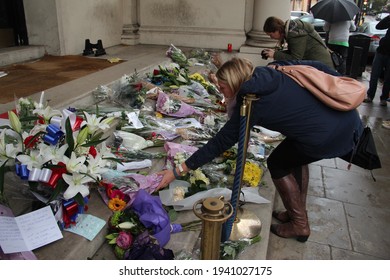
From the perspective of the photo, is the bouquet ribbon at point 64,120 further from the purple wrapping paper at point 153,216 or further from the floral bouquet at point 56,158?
the purple wrapping paper at point 153,216

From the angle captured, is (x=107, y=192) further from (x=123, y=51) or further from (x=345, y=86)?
(x=123, y=51)

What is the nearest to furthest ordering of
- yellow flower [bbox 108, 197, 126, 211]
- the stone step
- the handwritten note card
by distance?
the handwritten note card → yellow flower [bbox 108, 197, 126, 211] → the stone step

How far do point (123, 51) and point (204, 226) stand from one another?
6.51 m

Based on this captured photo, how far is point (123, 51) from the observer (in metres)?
7.54

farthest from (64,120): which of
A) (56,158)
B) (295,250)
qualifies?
(295,250)

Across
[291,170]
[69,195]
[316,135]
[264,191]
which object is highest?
[316,135]

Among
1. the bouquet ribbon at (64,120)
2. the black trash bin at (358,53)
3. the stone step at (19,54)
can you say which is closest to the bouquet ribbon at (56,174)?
the bouquet ribbon at (64,120)

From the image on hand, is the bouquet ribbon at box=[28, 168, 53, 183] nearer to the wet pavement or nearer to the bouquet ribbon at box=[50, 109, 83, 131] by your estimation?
the bouquet ribbon at box=[50, 109, 83, 131]

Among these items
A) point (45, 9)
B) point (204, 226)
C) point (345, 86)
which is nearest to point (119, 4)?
point (45, 9)

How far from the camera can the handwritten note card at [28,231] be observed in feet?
6.04

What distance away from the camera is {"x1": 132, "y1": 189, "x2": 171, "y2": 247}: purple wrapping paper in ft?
7.35

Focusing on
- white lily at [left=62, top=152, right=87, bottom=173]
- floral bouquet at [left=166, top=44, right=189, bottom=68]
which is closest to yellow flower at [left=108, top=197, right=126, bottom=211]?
white lily at [left=62, top=152, right=87, bottom=173]

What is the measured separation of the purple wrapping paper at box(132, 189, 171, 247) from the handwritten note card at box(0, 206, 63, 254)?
516 millimetres

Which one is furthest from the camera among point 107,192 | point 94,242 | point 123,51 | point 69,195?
point 123,51
